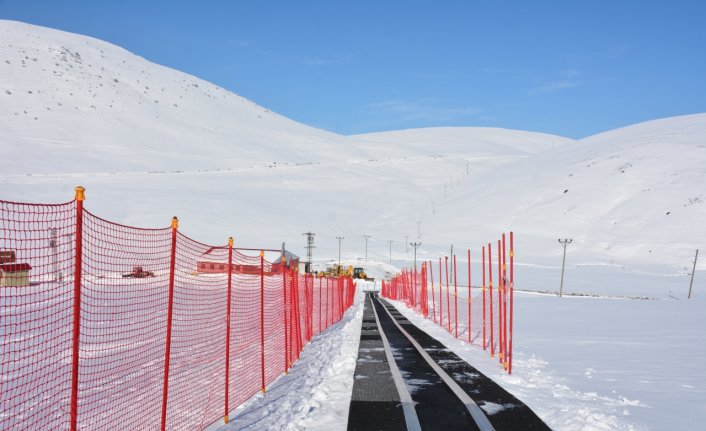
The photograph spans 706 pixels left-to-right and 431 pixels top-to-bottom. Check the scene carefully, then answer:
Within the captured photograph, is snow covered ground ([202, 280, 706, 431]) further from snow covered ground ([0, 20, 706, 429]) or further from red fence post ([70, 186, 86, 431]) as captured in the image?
snow covered ground ([0, 20, 706, 429])

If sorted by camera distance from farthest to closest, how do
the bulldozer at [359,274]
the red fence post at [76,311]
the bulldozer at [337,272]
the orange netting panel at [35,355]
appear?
the bulldozer at [359,274]
the bulldozer at [337,272]
the orange netting panel at [35,355]
the red fence post at [76,311]

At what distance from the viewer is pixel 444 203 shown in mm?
153000

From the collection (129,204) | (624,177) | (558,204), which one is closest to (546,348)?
(129,204)

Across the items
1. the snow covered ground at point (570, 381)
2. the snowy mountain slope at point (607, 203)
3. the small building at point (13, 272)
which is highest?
the snowy mountain slope at point (607, 203)

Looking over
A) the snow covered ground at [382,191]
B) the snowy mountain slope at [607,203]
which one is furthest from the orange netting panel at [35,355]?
the snowy mountain slope at [607,203]

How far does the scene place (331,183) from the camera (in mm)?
159000

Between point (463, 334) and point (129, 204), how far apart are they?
9762cm

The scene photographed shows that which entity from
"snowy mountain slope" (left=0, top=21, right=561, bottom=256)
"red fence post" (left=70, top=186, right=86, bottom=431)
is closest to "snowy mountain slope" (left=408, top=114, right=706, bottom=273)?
"snowy mountain slope" (left=0, top=21, right=561, bottom=256)

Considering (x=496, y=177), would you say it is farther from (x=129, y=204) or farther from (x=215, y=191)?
(x=129, y=204)

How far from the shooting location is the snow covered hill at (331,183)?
111188 millimetres

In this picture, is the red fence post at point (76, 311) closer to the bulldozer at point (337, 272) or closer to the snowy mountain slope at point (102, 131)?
the bulldozer at point (337, 272)

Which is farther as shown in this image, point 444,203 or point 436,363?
point 444,203

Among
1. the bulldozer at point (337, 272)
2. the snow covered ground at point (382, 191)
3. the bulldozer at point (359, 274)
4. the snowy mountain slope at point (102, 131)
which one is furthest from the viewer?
the snowy mountain slope at point (102, 131)

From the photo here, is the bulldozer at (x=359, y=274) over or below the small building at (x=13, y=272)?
below
